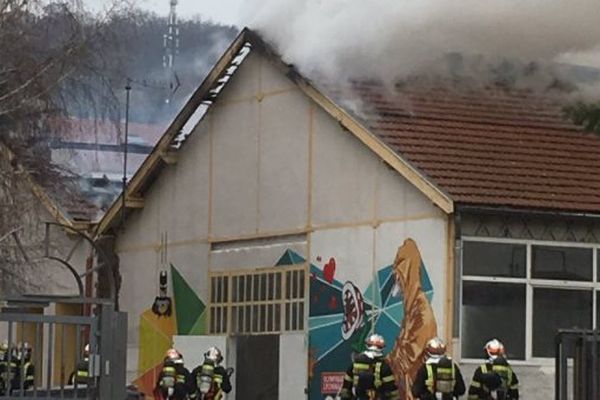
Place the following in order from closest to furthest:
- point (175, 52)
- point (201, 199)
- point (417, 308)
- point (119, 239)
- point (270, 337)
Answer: point (417, 308), point (270, 337), point (201, 199), point (119, 239), point (175, 52)

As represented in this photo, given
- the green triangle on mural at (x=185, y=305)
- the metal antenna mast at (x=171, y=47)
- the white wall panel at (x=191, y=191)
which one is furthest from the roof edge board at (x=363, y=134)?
the metal antenna mast at (x=171, y=47)

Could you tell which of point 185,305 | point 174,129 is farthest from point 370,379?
point 174,129

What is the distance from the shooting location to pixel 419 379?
25.2 meters

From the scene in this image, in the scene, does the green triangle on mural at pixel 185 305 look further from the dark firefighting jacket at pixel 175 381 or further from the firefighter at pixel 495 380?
the firefighter at pixel 495 380

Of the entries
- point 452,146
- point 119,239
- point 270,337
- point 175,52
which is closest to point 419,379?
point 452,146

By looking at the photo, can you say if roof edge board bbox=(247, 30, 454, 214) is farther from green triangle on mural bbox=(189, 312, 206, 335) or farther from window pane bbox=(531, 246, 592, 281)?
green triangle on mural bbox=(189, 312, 206, 335)

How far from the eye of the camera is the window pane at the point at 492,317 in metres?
27.7

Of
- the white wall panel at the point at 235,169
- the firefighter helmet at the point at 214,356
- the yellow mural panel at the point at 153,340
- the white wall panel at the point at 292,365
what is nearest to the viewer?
the firefighter helmet at the point at 214,356

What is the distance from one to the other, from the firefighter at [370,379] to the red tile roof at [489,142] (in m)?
2.85

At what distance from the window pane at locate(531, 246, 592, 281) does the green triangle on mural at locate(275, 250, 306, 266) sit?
5.25 m

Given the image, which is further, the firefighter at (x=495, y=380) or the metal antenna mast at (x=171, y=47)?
the metal antenna mast at (x=171, y=47)

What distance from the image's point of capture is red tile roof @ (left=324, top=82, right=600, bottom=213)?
91.1 feet

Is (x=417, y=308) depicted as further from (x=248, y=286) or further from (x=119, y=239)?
(x=119, y=239)

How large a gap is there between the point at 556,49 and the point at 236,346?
10464 millimetres
